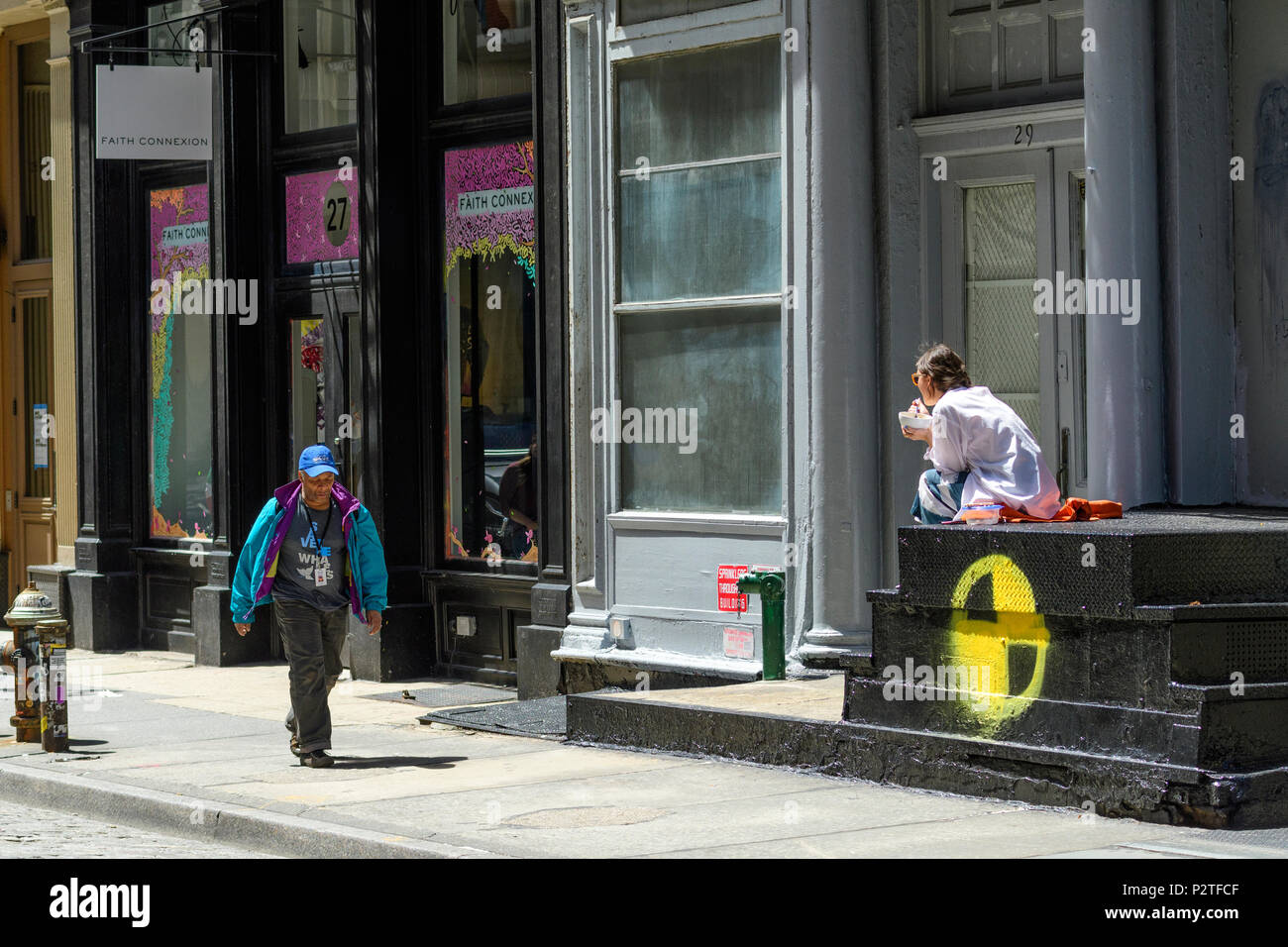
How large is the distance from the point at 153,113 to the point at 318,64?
1.42 m

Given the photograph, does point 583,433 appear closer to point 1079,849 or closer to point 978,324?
point 978,324

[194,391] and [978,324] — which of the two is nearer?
[978,324]

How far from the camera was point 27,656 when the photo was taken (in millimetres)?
10891

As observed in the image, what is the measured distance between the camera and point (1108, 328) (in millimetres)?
9727

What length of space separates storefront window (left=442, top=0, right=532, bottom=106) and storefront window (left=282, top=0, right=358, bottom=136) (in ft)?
2.89

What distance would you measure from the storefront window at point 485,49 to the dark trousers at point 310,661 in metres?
4.90

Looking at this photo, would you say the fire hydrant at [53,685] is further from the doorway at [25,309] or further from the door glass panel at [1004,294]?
the doorway at [25,309]

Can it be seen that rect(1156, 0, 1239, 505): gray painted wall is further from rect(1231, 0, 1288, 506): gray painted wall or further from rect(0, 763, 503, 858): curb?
rect(0, 763, 503, 858): curb

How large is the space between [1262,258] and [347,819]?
5.35m

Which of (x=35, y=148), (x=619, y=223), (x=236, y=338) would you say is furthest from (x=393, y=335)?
(x=35, y=148)

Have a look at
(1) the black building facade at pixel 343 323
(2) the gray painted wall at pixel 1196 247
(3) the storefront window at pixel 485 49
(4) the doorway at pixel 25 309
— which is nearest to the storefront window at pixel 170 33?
(1) the black building facade at pixel 343 323

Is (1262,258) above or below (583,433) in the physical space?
above
